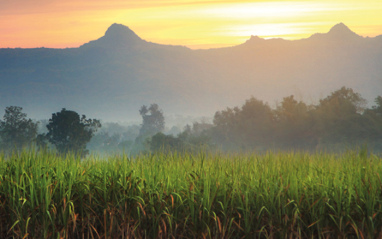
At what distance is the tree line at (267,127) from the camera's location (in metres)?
48.6

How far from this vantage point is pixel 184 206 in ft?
20.3

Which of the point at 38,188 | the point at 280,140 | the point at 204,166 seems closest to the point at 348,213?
the point at 204,166

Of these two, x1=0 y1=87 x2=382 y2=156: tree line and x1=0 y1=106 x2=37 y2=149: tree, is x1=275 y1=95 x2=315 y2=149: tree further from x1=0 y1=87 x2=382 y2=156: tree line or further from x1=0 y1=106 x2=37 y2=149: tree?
x1=0 y1=106 x2=37 y2=149: tree

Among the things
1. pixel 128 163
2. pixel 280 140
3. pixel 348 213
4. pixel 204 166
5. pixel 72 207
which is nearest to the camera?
pixel 348 213

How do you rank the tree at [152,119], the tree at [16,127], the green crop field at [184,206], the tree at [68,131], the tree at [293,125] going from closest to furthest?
the green crop field at [184,206]
the tree at [68,131]
the tree at [293,125]
the tree at [16,127]
the tree at [152,119]

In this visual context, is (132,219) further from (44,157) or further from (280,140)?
(280,140)

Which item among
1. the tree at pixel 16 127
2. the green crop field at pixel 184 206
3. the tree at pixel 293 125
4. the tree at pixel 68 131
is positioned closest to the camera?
the green crop field at pixel 184 206

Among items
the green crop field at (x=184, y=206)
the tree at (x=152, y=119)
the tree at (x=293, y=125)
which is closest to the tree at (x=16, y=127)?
the tree at (x=293, y=125)

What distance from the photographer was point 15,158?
7.79 meters

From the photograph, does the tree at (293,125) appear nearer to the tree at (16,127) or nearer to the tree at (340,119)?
the tree at (340,119)

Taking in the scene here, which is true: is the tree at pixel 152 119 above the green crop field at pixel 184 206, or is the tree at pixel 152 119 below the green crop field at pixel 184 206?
above

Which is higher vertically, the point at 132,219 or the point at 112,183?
the point at 112,183

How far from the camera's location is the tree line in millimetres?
48594

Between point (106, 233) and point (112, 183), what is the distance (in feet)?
2.41
